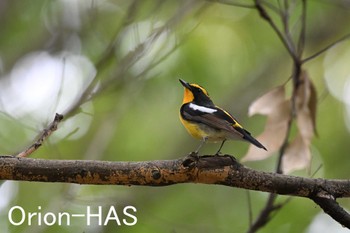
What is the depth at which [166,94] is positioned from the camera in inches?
309

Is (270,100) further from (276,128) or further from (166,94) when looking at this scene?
(166,94)

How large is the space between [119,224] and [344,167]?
2831mm

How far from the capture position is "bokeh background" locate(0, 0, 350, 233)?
19.5ft

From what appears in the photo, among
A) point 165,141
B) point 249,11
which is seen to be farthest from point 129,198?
point 249,11

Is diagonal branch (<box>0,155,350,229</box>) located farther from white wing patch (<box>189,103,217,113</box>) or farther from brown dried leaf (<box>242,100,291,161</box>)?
brown dried leaf (<box>242,100,291,161</box>)

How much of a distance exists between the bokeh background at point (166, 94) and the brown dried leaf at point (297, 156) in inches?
47.4

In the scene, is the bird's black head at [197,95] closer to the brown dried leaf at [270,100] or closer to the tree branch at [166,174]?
the brown dried leaf at [270,100]

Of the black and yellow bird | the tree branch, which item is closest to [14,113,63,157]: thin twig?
the tree branch

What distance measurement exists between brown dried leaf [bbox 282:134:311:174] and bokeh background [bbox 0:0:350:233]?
47.4 inches

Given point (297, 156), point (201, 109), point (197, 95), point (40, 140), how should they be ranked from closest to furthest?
point (40, 140)
point (201, 109)
point (197, 95)
point (297, 156)

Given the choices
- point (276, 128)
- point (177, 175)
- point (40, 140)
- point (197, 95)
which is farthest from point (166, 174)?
point (276, 128)

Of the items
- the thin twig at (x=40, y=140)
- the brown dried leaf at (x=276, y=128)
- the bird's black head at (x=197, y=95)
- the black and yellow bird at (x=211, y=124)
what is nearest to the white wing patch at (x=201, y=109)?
the black and yellow bird at (x=211, y=124)

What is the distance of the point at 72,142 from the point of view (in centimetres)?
689

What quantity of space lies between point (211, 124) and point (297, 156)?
3.04ft
